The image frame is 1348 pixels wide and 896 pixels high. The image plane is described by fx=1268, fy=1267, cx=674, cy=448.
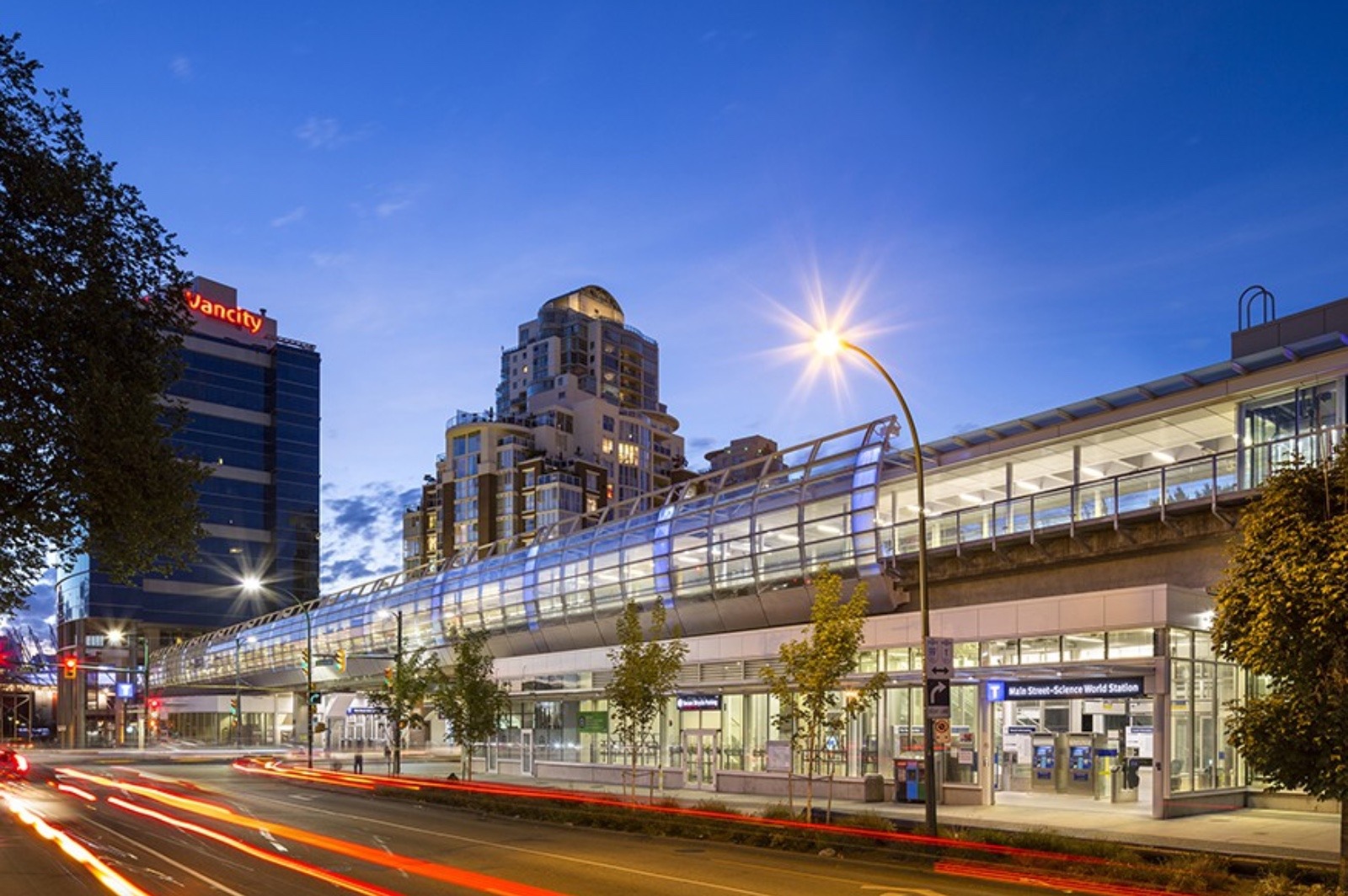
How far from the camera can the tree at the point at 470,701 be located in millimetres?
52375

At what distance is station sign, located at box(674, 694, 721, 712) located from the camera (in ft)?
148

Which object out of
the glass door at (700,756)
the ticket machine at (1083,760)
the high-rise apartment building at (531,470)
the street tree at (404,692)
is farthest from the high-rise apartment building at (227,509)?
the ticket machine at (1083,760)

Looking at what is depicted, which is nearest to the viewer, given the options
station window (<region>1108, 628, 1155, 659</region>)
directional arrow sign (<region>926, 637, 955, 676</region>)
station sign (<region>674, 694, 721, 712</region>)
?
directional arrow sign (<region>926, 637, 955, 676</region>)

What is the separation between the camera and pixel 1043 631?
3438cm

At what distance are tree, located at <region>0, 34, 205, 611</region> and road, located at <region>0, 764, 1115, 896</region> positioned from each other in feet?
19.8

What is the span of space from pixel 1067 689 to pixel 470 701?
27.2 metres

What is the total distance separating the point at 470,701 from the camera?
2056 inches

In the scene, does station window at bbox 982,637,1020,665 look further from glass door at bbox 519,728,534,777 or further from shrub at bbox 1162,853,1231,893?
glass door at bbox 519,728,534,777

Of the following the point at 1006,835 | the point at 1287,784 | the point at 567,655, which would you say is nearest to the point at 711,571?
the point at 567,655

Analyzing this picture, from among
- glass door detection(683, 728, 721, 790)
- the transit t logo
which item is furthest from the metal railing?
the transit t logo

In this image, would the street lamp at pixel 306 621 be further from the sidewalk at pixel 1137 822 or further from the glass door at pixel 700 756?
the sidewalk at pixel 1137 822

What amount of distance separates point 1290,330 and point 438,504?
151 metres

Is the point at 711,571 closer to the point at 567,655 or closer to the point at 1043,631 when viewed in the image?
the point at 567,655

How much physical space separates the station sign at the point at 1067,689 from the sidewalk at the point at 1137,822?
2.89 meters
